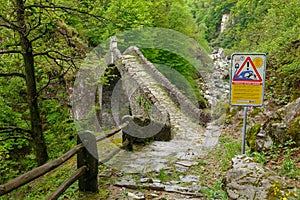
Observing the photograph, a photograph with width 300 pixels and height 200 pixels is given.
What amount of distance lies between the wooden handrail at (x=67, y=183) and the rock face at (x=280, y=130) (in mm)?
2861

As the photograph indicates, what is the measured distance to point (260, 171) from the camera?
285 centimetres

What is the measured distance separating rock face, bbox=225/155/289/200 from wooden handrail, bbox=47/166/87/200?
174 cm

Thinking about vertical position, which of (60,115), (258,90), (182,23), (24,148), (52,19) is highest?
(182,23)

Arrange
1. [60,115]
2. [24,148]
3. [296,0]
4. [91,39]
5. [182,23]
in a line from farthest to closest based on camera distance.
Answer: [182,23], [91,39], [24,148], [60,115], [296,0]

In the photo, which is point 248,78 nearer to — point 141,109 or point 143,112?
point 143,112

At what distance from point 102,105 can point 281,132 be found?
10.2m

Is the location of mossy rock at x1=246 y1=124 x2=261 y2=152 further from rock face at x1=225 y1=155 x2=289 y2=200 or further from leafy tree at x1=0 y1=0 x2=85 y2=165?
leafy tree at x1=0 y1=0 x2=85 y2=165

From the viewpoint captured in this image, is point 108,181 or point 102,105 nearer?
point 108,181

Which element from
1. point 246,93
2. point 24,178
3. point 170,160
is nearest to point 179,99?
point 170,160

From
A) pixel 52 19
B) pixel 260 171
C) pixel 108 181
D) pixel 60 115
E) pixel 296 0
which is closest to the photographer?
pixel 260 171

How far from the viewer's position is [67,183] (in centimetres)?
298

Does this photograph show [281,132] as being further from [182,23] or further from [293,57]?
[182,23]

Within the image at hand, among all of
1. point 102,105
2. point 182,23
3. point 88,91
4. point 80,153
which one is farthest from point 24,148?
point 182,23

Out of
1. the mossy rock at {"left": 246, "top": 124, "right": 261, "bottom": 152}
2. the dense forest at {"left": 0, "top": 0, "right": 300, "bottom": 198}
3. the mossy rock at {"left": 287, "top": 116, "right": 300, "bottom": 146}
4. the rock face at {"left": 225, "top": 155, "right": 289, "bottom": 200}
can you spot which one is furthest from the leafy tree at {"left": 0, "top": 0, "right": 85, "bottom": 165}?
the mossy rock at {"left": 287, "top": 116, "right": 300, "bottom": 146}
